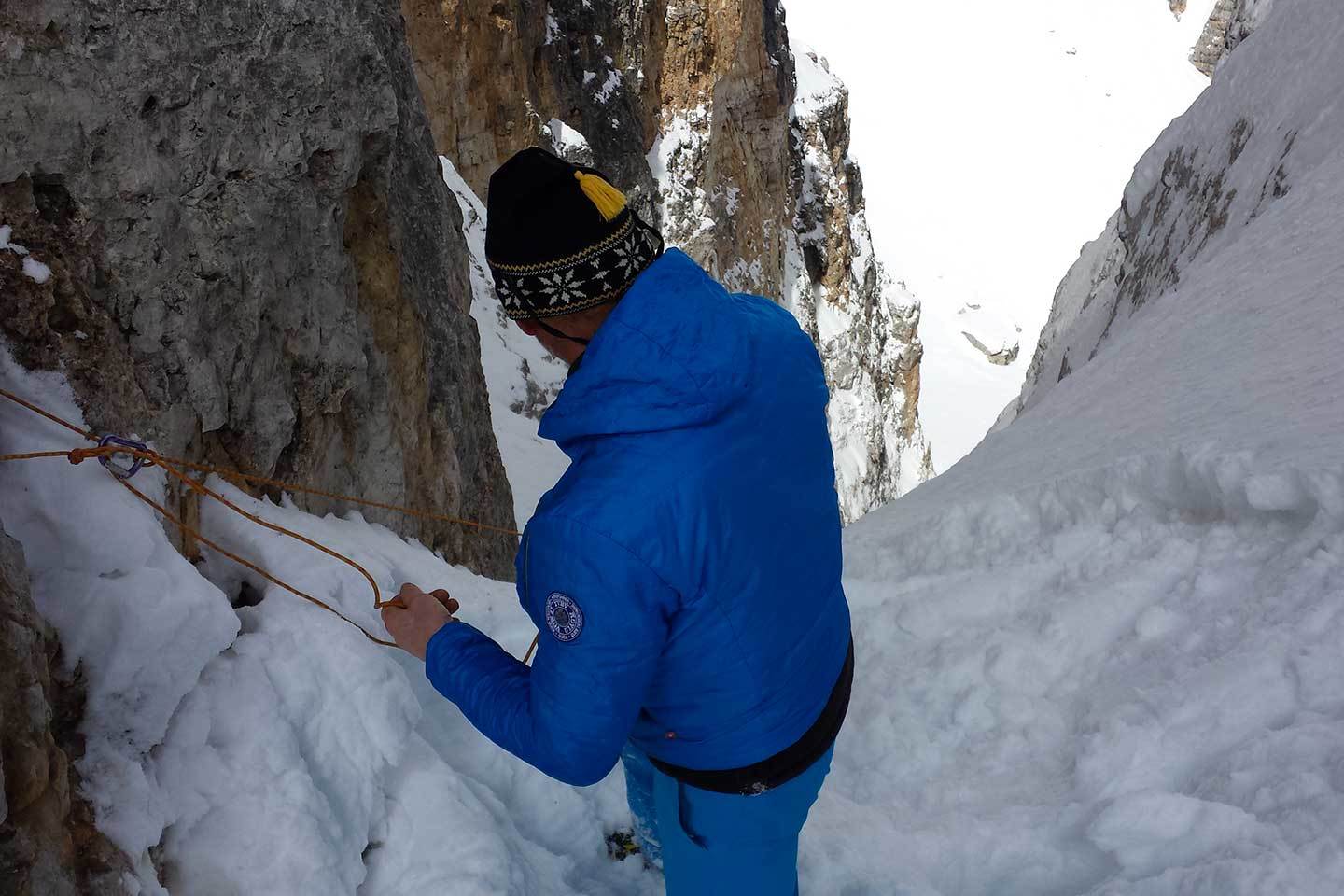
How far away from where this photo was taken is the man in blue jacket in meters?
1.44

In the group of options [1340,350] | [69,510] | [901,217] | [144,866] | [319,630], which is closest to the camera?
[144,866]

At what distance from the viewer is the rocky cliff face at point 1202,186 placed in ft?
23.2

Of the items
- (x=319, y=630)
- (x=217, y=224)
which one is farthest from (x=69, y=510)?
(x=217, y=224)

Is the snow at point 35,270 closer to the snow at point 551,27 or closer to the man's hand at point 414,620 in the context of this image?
the man's hand at point 414,620

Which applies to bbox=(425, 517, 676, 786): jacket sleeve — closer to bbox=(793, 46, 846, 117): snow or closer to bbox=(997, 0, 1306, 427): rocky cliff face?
bbox=(997, 0, 1306, 427): rocky cliff face

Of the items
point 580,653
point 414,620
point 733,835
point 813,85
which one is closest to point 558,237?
point 580,653

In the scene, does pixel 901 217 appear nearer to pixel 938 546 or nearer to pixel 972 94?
pixel 972 94

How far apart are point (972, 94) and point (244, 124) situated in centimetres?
5404

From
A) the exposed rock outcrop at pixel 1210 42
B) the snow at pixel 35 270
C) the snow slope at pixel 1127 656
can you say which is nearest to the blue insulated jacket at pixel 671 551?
the snow slope at pixel 1127 656

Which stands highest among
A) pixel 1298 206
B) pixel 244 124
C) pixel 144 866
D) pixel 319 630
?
pixel 1298 206

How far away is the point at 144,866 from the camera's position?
5.74 feet

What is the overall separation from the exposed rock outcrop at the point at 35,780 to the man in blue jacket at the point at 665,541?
24.1 inches

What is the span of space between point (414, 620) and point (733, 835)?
29.1 inches

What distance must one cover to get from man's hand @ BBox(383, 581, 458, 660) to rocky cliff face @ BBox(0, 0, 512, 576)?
79 cm
